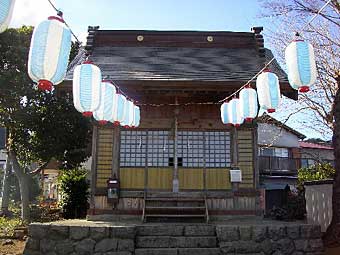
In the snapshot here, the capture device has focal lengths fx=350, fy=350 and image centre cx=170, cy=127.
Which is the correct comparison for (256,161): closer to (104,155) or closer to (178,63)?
(178,63)

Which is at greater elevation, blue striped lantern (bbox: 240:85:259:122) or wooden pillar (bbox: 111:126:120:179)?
blue striped lantern (bbox: 240:85:259:122)

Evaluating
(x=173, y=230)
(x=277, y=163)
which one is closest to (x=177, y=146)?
(x=173, y=230)

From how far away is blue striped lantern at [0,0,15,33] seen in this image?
375cm

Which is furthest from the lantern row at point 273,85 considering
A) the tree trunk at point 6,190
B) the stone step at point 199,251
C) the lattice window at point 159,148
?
the tree trunk at point 6,190

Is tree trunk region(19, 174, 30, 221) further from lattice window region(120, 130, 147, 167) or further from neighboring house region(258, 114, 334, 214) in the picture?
neighboring house region(258, 114, 334, 214)

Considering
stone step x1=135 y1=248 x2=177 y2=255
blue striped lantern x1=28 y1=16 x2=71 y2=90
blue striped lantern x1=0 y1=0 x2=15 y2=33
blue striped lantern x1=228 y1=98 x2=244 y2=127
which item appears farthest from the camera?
blue striped lantern x1=228 y1=98 x2=244 y2=127

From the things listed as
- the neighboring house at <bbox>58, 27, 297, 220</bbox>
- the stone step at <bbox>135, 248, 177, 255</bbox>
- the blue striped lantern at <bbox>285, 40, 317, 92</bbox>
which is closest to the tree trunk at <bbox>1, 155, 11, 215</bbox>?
the neighboring house at <bbox>58, 27, 297, 220</bbox>

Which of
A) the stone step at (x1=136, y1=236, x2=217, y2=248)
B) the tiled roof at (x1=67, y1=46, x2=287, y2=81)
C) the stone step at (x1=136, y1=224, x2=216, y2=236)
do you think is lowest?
the stone step at (x1=136, y1=236, x2=217, y2=248)

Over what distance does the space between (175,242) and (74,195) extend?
794cm

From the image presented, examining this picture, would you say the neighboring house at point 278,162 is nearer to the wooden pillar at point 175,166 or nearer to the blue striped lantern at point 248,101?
the wooden pillar at point 175,166

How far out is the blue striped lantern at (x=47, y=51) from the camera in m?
5.22

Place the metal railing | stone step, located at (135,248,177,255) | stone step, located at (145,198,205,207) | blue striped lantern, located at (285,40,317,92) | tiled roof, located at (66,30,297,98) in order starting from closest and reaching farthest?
blue striped lantern, located at (285,40,317,92) → stone step, located at (135,248,177,255) → stone step, located at (145,198,205,207) → tiled roof, located at (66,30,297,98) → the metal railing

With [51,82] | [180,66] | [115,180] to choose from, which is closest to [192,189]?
[115,180]

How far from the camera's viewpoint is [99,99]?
7199 millimetres
